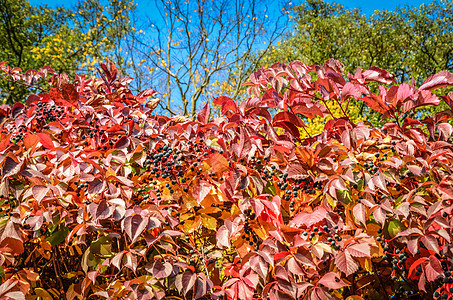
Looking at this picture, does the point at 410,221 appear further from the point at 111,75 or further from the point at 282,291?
the point at 111,75

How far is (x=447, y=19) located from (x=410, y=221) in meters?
13.4

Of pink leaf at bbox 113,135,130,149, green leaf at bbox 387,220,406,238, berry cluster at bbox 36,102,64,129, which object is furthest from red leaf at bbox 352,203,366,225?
berry cluster at bbox 36,102,64,129

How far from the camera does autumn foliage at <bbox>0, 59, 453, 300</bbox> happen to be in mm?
1169

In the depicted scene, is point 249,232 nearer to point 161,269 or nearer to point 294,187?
point 294,187

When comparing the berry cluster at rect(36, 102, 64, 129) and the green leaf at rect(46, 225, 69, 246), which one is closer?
the green leaf at rect(46, 225, 69, 246)

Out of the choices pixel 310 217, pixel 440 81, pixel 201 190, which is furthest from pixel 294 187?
pixel 440 81

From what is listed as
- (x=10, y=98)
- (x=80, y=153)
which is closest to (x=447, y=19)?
(x=80, y=153)

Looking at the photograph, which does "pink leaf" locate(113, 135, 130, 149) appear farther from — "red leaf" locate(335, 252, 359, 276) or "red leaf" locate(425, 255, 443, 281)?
"red leaf" locate(425, 255, 443, 281)

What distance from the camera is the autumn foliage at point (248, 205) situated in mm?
1169

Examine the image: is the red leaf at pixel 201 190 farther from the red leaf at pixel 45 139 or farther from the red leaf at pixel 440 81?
the red leaf at pixel 440 81

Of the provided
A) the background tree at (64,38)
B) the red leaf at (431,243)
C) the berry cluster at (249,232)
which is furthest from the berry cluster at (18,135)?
the background tree at (64,38)

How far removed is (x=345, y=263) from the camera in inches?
43.8

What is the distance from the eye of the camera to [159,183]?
144cm

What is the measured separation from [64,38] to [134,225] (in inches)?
536
